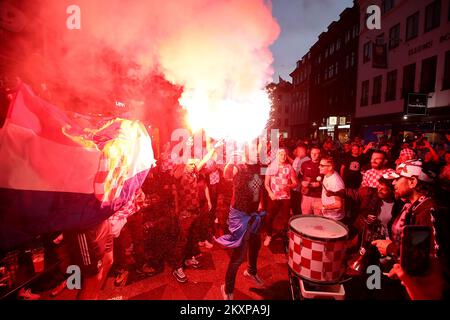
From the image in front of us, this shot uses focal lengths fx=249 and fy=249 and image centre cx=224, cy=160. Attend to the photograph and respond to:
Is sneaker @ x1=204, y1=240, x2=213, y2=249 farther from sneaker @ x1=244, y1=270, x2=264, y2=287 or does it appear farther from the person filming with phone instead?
the person filming with phone

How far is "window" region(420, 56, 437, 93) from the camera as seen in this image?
663 inches

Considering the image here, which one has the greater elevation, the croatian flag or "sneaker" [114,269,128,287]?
the croatian flag

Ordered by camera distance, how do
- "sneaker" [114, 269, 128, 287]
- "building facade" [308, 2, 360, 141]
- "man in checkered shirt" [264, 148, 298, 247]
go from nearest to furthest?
"sneaker" [114, 269, 128, 287]
"man in checkered shirt" [264, 148, 298, 247]
"building facade" [308, 2, 360, 141]

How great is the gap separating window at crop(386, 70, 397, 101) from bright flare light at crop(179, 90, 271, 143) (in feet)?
65.8

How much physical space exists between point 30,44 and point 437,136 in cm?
2073

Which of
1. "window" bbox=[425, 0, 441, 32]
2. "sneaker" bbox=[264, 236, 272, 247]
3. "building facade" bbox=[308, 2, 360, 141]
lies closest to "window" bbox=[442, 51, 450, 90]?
"window" bbox=[425, 0, 441, 32]

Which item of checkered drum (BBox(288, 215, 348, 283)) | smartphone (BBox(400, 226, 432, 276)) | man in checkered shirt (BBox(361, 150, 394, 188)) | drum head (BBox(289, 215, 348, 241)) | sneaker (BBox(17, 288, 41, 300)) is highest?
man in checkered shirt (BBox(361, 150, 394, 188))

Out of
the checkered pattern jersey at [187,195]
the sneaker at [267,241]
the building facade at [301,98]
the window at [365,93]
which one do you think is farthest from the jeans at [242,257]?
the building facade at [301,98]

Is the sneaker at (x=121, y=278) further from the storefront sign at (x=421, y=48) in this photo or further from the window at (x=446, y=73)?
the storefront sign at (x=421, y=48)

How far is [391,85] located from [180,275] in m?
24.2

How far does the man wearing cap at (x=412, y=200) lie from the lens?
275 cm
